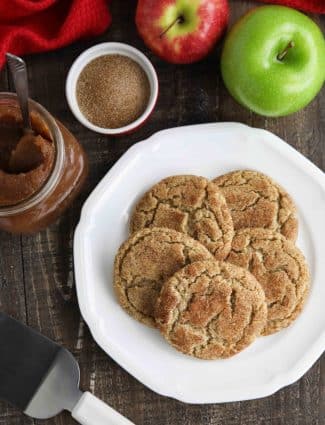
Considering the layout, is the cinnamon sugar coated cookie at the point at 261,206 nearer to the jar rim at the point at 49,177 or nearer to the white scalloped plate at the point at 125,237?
the white scalloped plate at the point at 125,237

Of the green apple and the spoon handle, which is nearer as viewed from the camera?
the spoon handle

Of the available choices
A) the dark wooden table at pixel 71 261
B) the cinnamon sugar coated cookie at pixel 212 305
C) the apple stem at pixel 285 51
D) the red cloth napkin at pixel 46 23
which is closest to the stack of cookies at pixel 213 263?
the cinnamon sugar coated cookie at pixel 212 305

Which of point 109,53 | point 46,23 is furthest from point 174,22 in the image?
point 46,23

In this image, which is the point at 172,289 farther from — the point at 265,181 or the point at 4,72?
the point at 4,72

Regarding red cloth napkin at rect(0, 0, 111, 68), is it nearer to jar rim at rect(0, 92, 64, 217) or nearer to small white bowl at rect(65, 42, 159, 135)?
small white bowl at rect(65, 42, 159, 135)

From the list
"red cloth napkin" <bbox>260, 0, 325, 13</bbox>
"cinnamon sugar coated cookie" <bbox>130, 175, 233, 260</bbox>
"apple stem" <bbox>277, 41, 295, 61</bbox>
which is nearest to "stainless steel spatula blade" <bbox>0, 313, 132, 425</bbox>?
"cinnamon sugar coated cookie" <bbox>130, 175, 233, 260</bbox>

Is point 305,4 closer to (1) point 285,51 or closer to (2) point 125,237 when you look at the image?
(1) point 285,51
